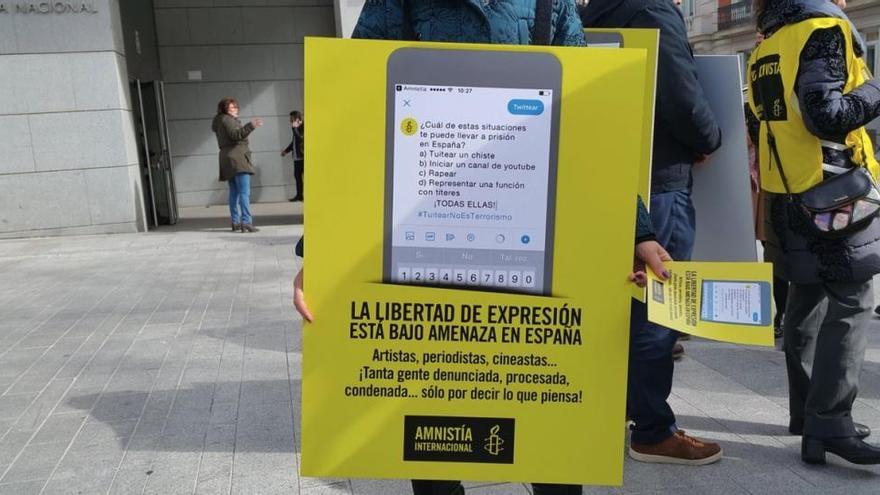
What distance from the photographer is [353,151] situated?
1536mm

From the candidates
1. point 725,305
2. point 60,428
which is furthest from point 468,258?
point 60,428

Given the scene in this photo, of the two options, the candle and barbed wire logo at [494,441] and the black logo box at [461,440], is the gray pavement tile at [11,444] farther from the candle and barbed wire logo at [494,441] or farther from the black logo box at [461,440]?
the candle and barbed wire logo at [494,441]

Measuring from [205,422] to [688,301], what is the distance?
271 cm

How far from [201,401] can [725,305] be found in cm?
304

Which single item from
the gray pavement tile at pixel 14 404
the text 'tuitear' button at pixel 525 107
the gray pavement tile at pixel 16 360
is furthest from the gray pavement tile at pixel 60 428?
the text 'tuitear' button at pixel 525 107

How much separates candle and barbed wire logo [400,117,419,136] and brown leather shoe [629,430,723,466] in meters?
2.04

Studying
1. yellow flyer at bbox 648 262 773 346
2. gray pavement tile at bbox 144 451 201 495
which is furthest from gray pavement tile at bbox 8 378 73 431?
yellow flyer at bbox 648 262 773 346

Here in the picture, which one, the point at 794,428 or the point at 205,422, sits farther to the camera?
the point at 205,422

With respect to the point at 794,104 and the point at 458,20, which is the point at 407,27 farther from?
the point at 794,104

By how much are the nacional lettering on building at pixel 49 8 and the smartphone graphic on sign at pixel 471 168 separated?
9.65 metres

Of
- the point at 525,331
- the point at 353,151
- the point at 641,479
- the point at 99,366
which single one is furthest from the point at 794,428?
the point at 99,366

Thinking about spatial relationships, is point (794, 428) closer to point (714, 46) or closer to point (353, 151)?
point (353, 151)

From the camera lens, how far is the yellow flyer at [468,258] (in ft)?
4.99

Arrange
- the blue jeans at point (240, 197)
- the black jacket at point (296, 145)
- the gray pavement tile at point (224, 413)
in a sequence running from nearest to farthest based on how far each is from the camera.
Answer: the gray pavement tile at point (224, 413)
the blue jeans at point (240, 197)
the black jacket at point (296, 145)
